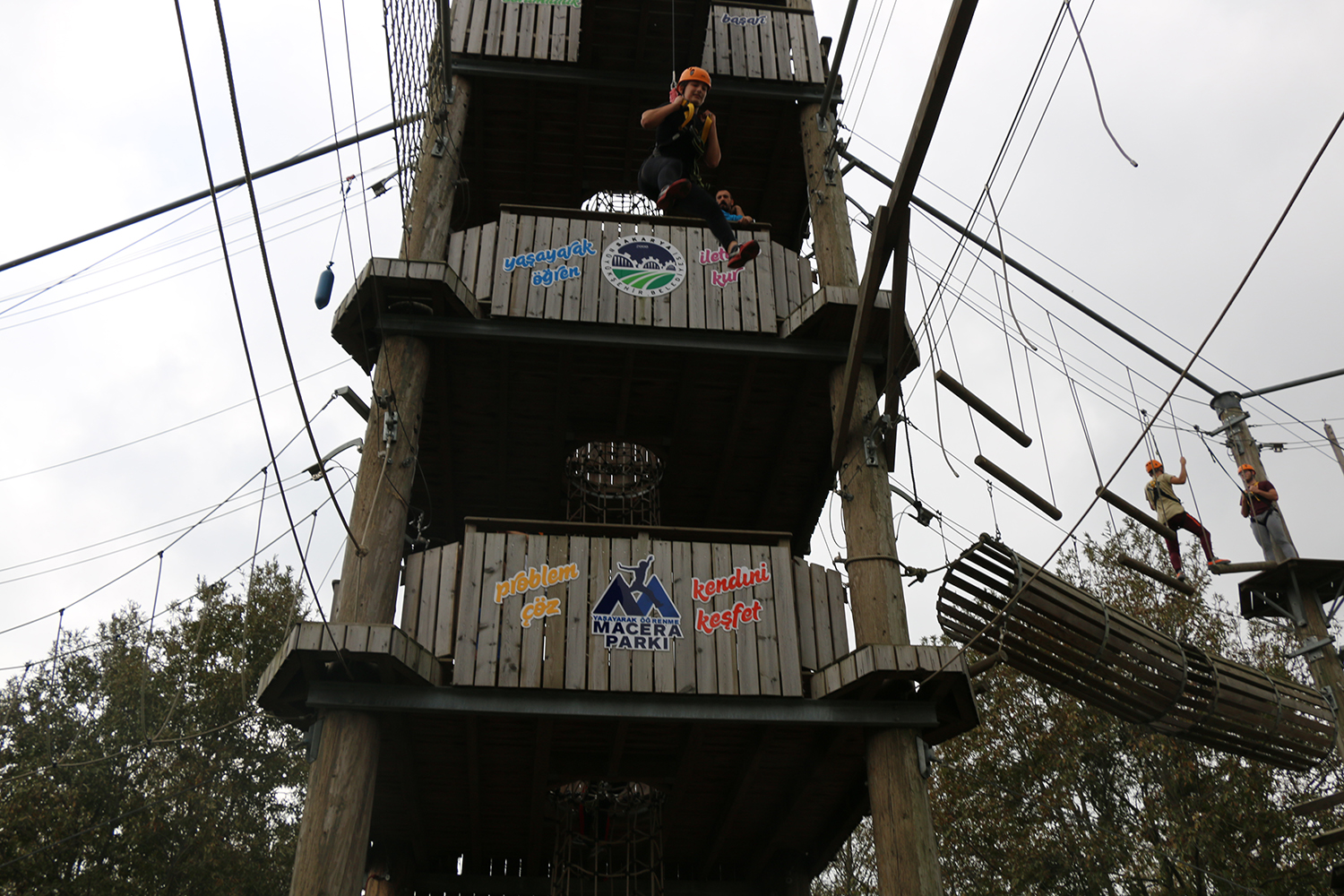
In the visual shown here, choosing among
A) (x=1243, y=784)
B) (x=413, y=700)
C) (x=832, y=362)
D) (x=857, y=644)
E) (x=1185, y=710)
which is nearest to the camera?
(x=413, y=700)

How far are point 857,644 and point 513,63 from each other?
8.43m

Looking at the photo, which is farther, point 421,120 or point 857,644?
point 421,120

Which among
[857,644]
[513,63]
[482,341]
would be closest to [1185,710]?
[857,644]

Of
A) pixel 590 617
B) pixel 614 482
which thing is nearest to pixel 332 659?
pixel 590 617

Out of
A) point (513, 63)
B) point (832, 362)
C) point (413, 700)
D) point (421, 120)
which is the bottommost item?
point (413, 700)

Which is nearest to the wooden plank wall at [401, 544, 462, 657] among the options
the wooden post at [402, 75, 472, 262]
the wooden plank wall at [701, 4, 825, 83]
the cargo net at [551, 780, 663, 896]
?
the cargo net at [551, 780, 663, 896]

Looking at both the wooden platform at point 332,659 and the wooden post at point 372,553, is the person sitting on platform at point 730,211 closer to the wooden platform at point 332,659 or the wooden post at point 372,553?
the wooden post at point 372,553

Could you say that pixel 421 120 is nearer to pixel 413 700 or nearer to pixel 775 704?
pixel 413 700

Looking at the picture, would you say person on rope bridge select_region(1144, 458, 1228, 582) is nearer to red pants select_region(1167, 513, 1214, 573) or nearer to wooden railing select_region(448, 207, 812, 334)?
red pants select_region(1167, 513, 1214, 573)

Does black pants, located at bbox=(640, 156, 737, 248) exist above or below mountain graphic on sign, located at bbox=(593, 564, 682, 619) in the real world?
above

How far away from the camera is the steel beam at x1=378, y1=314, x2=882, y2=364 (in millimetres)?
10602

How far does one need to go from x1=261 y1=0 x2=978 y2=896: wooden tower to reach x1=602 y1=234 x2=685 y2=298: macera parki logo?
0.31ft

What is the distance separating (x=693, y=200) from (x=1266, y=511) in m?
7.51

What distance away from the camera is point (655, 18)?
12961 mm
